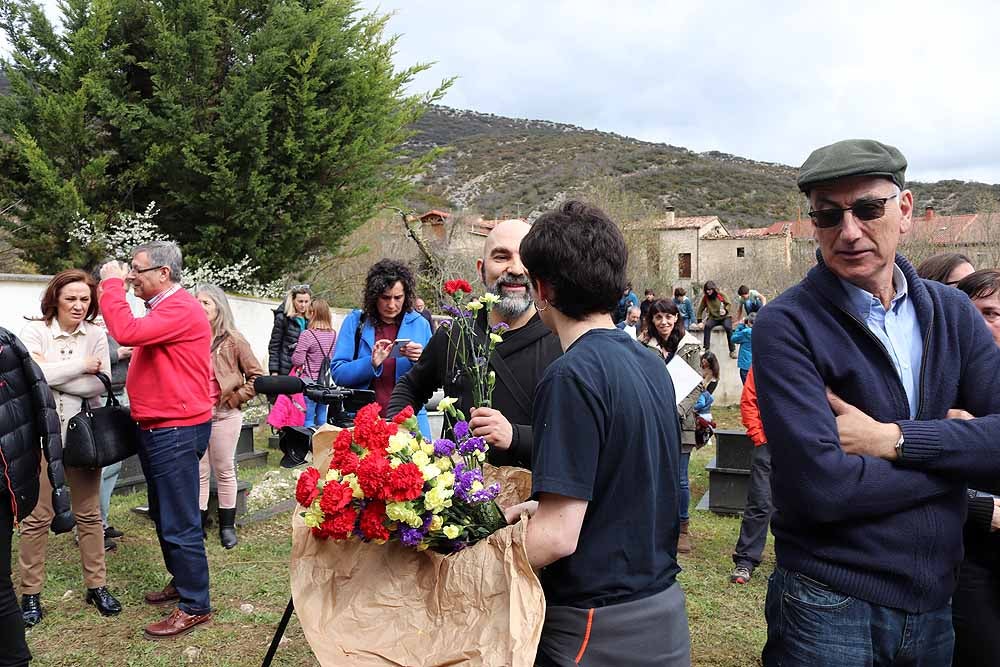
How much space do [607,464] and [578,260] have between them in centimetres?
50

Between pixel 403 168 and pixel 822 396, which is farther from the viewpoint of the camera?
pixel 403 168

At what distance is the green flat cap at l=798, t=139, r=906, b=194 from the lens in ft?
6.19

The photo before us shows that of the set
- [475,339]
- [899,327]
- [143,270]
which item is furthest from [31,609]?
[899,327]

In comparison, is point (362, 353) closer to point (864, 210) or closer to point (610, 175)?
point (864, 210)

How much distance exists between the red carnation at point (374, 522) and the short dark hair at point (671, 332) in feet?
15.7

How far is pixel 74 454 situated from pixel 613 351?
152 inches

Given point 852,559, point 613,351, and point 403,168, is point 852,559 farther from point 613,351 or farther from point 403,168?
point 403,168

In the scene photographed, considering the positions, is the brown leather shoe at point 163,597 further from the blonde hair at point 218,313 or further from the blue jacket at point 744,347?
the blue jacket at point 744,347

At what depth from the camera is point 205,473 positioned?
6246 mm

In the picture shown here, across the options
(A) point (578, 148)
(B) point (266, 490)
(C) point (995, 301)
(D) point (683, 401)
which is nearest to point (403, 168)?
(B) point (266, 490)

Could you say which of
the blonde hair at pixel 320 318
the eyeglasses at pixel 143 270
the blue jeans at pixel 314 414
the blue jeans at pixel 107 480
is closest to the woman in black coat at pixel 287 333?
the blonde hair at pixel 320 318

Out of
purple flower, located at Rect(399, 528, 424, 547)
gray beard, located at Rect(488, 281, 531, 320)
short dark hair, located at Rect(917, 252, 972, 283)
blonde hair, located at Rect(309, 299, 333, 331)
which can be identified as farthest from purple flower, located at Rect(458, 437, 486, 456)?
blonde hair, located at Rect(309, 299, 333, 331)

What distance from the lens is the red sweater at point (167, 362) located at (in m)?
4.26

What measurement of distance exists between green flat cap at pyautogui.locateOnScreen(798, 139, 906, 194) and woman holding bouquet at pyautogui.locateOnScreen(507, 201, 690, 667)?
20.6 inches
